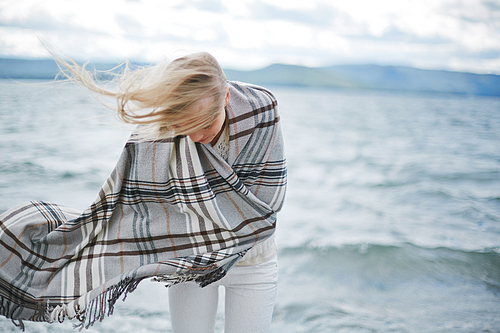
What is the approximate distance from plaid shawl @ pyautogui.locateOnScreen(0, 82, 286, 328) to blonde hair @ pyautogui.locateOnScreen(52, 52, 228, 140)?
0.19m

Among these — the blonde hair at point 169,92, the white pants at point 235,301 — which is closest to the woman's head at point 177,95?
the blonde hair at point 169,92

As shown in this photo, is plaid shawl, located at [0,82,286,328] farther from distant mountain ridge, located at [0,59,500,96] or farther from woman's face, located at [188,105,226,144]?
distant mountain ridge, located at [0,59,500,96]

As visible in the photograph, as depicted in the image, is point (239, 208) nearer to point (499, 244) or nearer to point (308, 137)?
point (499, 244)

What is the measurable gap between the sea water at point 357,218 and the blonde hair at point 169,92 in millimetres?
82

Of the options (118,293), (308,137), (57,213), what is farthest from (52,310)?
(308,137)

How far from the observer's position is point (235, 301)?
137 cm

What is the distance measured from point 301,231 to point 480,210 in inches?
90.5

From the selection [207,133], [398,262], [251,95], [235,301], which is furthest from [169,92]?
[398,262]

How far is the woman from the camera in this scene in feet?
3.96

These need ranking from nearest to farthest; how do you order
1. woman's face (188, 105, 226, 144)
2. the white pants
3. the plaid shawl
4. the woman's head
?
the woman's head → woman's face (188, 105, 226, 144) → the plaid shawl → the white pants

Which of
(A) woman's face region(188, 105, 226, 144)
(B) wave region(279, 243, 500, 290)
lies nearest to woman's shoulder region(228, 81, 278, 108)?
(A) woman's face region(188, 105, 226, 144)

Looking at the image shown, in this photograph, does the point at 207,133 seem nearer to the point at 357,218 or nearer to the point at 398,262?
the point at 398,262

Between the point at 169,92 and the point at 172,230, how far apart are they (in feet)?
1.83

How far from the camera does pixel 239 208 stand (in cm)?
132
